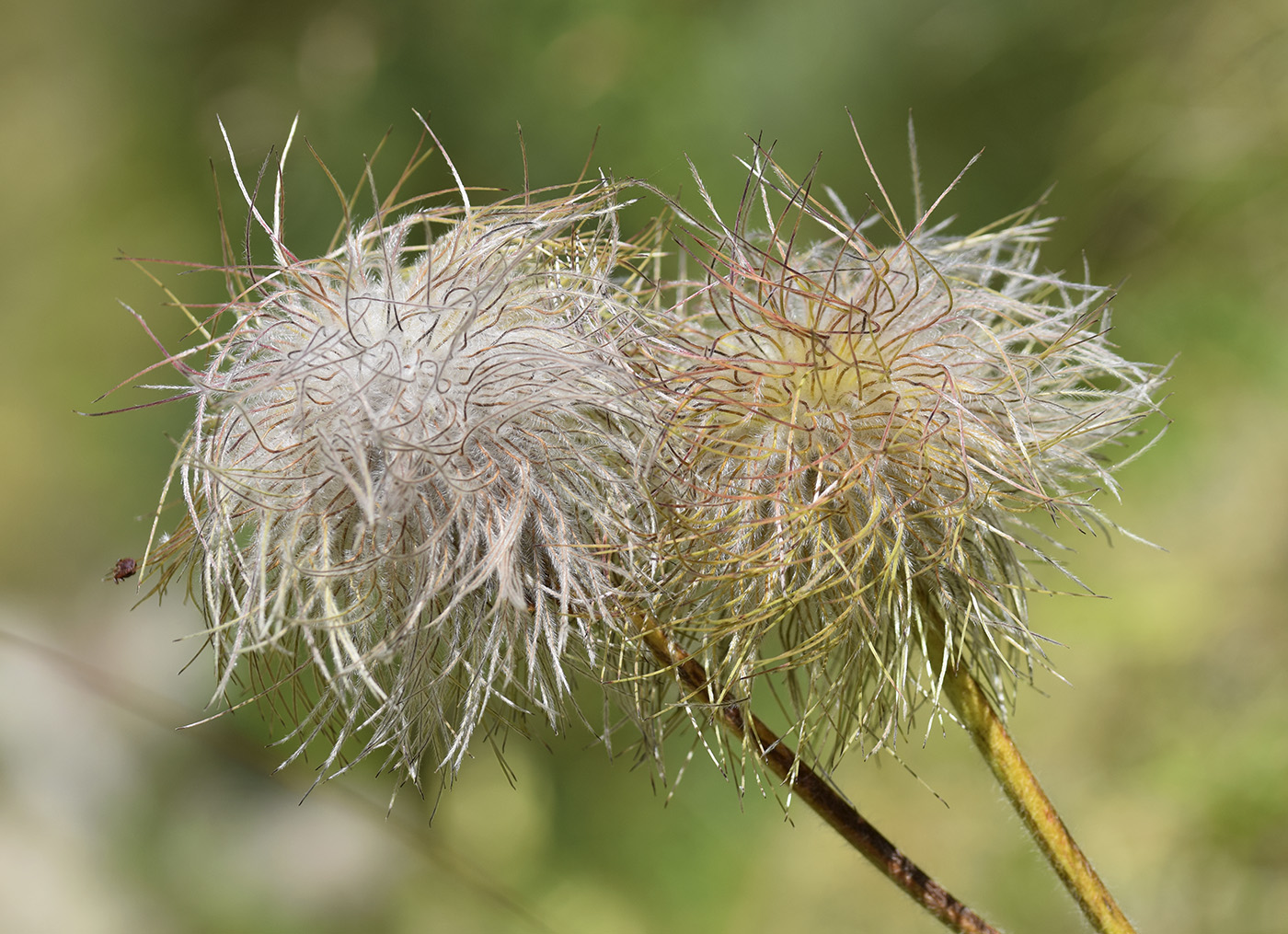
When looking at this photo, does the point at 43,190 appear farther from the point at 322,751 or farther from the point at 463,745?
the point at 463,745

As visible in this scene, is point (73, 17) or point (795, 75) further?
point (73, 17)

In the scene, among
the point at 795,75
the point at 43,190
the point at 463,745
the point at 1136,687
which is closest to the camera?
the point at 463,745

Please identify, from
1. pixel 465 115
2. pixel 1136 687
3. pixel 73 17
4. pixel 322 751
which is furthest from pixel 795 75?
pixel 73 17

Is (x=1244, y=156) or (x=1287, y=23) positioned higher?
(x=1287, y=23)

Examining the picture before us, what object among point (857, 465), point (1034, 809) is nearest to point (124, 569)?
point (857, 465)

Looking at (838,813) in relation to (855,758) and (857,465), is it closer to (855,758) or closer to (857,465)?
(857,465)

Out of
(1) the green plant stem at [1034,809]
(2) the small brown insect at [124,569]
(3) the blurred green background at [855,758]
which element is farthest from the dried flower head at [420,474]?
(3) the blurred green background at [855,758]

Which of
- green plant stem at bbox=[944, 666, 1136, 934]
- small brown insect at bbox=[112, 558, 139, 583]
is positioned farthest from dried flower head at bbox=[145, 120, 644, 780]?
green plant stem at bbox=[944, 666, 1136, 934]
